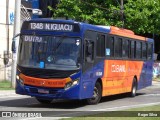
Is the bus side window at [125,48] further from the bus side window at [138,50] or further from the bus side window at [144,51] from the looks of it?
the bus side window at [144,51]

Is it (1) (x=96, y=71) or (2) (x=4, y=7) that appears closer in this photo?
(1) (x=96, y=71)

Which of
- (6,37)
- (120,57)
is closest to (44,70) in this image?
(120,57)

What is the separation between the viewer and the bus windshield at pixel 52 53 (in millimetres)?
16203

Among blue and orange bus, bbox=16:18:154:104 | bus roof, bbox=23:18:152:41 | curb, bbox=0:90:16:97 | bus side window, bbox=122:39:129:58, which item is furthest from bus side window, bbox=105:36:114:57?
curb, bbox=0:90:16:97

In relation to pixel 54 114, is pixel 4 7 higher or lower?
higher

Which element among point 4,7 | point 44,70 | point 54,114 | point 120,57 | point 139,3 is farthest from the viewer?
point 139,3

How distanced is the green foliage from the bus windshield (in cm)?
2176

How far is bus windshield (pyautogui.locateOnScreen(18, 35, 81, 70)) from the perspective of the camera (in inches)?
638

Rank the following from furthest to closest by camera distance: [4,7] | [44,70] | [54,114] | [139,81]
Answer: [4,7]
[139,81]
[44,70]
[54,114]

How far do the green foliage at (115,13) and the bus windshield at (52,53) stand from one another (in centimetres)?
2176

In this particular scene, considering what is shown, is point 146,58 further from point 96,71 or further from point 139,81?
point 96,71

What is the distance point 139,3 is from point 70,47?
2407 cm

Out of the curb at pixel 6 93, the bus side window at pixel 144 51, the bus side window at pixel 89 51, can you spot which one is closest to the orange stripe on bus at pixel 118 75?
the bus side window at pixel 144 51

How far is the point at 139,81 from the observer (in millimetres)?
24312
